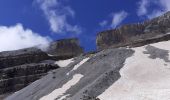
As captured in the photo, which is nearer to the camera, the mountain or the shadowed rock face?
the mountain

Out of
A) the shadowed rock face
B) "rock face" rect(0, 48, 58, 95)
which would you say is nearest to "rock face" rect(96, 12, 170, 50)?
"rock face" rect(0, 48, 58, 95)

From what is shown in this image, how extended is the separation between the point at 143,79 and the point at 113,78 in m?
3.33

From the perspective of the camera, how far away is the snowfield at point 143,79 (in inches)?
1549

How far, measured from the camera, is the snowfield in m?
39.3

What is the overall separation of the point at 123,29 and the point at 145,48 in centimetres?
6368

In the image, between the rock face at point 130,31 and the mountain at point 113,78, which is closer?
the mountain at point 113,78

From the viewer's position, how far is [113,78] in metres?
45.5

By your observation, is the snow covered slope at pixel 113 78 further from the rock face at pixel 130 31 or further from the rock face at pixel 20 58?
the rock face at pixel 130 31

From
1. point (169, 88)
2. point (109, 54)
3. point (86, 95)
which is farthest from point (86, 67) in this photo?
point (169, 88)

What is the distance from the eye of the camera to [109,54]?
54875mm

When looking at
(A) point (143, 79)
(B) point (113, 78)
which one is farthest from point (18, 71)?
(A) point (143, 79)

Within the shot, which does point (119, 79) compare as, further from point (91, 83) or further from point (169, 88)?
point (169, 88)

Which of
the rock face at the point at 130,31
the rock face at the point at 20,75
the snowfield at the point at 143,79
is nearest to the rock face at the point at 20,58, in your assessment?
the rock face at the point at 20,75

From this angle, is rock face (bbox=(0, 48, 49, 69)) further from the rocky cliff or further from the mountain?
the mountain
